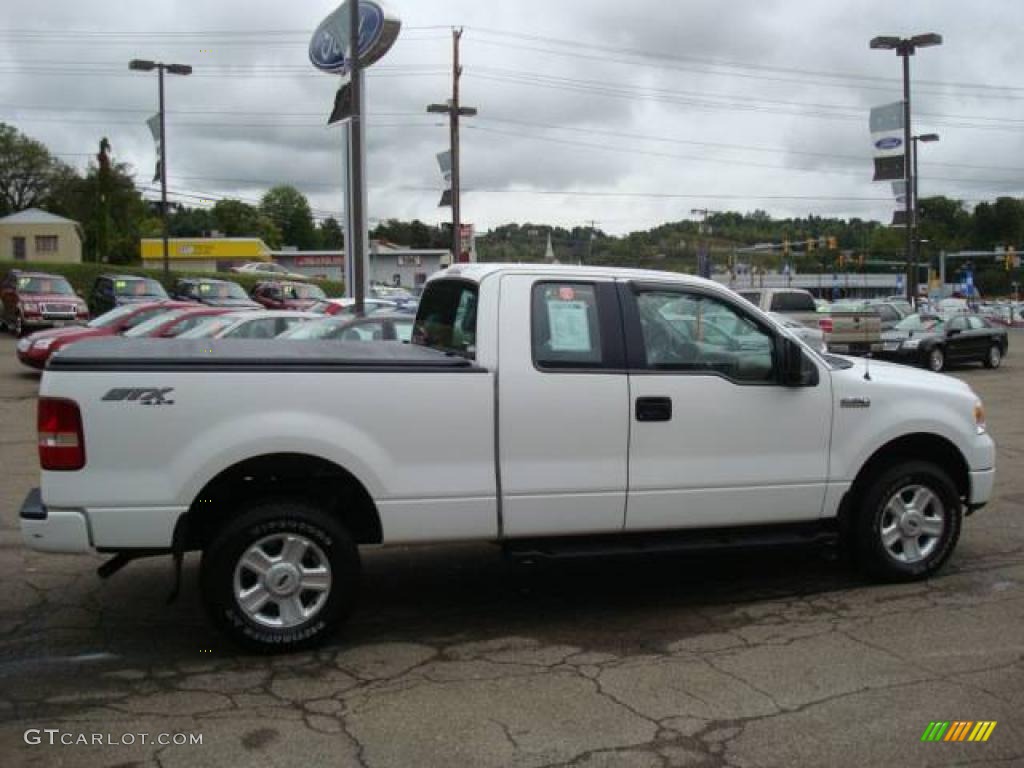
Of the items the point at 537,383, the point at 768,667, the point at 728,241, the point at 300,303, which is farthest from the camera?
the point at 728,241

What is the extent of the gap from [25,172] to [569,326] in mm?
115349

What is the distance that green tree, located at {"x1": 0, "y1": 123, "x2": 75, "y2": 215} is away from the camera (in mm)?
105438

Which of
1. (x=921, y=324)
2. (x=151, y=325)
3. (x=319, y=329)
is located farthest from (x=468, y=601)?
(x=921, y=324)

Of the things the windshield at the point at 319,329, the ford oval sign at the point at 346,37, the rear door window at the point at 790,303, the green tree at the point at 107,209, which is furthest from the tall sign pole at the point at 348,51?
the green tree at the point at 107,209

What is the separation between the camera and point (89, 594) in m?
6.09

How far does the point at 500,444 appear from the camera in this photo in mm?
5168

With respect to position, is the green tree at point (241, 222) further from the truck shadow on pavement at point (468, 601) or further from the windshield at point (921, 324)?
the truck shadow on pavement at point (468, 601)

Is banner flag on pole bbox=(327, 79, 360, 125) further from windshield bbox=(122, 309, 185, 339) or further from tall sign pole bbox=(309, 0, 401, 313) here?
windshield bbox=(122, 309, 185, 339)

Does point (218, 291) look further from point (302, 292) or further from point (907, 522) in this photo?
point (907, 522)

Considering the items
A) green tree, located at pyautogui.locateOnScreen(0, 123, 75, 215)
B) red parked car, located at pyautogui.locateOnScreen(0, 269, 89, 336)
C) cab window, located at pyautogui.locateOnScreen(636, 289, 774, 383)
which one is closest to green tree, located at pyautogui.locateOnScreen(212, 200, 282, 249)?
green tree, located at pyautogui.locateOnScreen(0, 123, 75, 215)

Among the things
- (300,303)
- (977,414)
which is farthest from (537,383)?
(300,303)

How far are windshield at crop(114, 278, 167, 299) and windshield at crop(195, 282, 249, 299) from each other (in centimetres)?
136

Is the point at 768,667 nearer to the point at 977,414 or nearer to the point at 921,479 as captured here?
the point at 921,479

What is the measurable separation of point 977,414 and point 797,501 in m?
1.46
